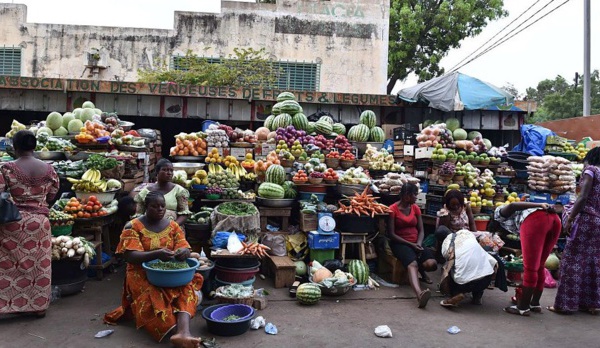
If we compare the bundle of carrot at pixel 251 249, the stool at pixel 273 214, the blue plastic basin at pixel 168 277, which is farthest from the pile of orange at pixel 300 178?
the blue plastic basin at pixel 168 277

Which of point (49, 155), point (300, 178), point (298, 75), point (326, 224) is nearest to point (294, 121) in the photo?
point (300, 178)

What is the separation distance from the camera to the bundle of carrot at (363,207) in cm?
665

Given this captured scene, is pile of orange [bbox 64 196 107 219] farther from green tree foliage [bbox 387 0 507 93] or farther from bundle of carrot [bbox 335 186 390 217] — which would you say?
green tree foliage [bbox 387 0 507 93]

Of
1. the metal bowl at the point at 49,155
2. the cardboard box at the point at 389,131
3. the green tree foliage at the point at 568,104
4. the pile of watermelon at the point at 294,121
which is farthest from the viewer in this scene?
the green tree foliage at the point at 568,104

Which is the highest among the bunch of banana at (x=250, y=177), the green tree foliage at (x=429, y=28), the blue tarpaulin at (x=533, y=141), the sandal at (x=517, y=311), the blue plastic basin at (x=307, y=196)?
the green tree foliage at (x=429, y=28)

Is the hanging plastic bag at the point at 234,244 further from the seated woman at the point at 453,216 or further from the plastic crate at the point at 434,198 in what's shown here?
the plastic crate at the point at 434,198

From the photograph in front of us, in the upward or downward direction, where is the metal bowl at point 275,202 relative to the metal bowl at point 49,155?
downward

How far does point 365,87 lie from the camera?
52.0 feet

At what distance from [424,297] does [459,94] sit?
18.3 feet

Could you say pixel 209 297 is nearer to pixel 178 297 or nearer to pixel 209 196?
pixel 178 297

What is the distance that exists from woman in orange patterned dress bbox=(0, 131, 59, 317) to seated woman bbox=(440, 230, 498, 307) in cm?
448

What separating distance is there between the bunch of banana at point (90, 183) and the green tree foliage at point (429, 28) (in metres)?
14.7

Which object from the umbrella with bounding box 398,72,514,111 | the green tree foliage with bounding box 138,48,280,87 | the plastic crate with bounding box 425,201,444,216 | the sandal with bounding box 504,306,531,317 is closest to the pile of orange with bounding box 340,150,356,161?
the plastic crate with bounding box 425,201,444,216

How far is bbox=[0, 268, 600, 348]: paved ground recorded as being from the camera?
14.4 ft
